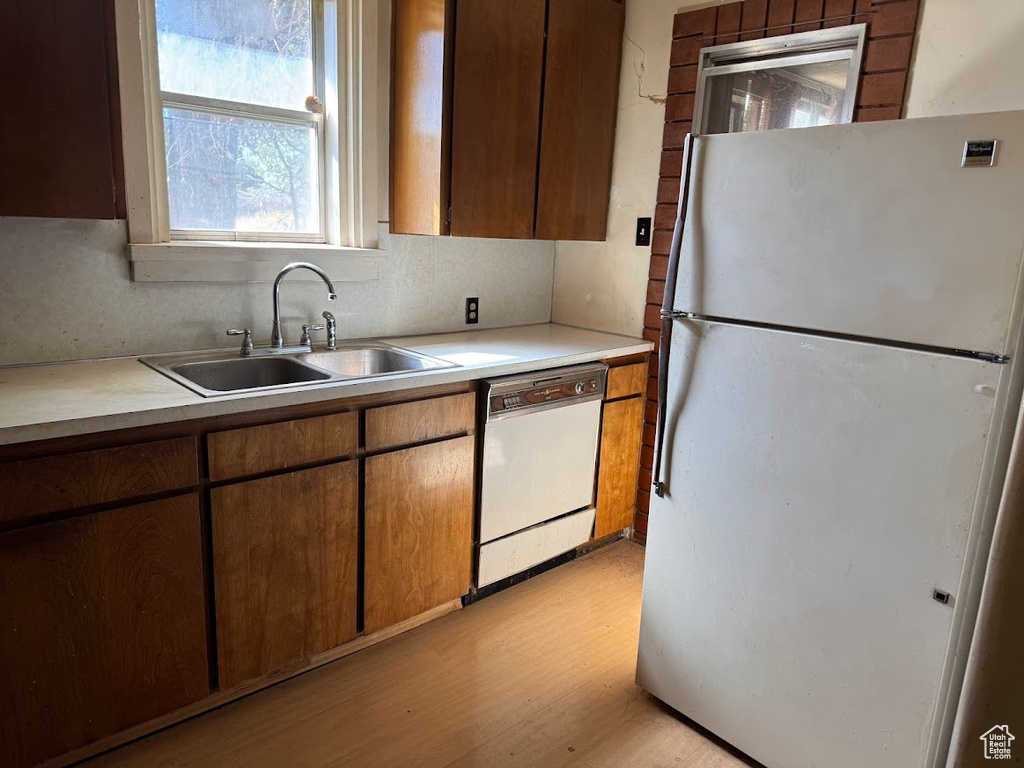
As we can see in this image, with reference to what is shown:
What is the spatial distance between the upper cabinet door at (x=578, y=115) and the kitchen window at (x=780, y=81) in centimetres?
42

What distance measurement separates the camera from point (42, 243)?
6.32 feet

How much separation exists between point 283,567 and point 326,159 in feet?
4.88

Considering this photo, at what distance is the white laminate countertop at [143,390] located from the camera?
151cm

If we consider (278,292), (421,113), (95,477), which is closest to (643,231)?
(421,113)

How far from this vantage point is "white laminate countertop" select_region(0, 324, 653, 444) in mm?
1507

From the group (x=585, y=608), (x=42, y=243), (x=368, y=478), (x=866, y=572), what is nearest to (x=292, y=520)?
(x=368, y=478)

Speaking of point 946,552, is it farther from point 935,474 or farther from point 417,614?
point 417,614

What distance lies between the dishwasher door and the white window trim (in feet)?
2.73

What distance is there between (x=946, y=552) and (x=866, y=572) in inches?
7.1

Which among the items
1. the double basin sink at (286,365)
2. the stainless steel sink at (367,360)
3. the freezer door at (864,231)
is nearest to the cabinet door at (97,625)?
the double basin sink at (286,365)

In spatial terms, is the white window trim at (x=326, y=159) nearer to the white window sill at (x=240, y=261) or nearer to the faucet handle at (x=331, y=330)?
the white window sill at (x=240, y=261)

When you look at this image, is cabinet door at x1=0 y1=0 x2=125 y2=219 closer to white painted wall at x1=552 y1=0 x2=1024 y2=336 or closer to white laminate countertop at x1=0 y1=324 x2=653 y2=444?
white laminate countertop at x1=0 y1=324 x2=653 y2=444

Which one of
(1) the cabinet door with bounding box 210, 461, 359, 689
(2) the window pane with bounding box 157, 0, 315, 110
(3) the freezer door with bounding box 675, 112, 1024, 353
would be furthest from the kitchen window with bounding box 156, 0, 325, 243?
(3) the freezer door with bounding box 675, 112, 1024, 353

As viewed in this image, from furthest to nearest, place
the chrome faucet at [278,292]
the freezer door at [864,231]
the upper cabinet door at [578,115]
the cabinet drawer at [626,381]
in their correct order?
the cabinet drawer at [626,381] → the upper cabinet door at [578,115] → the chrome faucet at [278,292] → the freezer door at [864,231]
